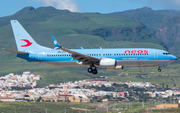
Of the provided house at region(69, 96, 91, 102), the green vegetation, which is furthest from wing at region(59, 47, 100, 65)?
house at region(69, 96, 91, 102)

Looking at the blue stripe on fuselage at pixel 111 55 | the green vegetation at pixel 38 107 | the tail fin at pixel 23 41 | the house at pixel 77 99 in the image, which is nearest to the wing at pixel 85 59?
the blue stripe on fuselage at pixel 111 55

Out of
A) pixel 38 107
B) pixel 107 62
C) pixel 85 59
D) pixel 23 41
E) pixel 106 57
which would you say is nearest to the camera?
pixel 107 62

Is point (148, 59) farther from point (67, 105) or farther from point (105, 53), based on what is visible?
point (67, 105)

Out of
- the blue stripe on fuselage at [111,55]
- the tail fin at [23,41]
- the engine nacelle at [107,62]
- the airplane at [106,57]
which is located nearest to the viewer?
the engine nacelle at [107,62]

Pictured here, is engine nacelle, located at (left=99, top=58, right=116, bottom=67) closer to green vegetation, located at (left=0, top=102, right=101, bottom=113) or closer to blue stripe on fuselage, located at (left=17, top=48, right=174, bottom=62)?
blue stripe on fuselage, located at (left=17, top=48, right=174, bottom=62)

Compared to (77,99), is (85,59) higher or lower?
higher

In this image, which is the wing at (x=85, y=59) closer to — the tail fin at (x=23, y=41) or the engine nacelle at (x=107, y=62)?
the engine nacelle at (x=107, y=62)

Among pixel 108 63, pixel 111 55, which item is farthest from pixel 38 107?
pixel 108 63

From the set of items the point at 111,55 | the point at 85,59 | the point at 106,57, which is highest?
the point at 111,55

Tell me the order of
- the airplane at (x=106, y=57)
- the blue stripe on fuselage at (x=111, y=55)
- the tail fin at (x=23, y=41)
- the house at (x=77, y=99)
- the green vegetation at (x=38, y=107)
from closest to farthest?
the airplane at (x=106, y=57) → the blue stripe on fuselage at (x=111, y=55) → the tail fin at (x=23, y=41) → the green vegetation at (x=38, y=107) → the house at (x=77, y=99)

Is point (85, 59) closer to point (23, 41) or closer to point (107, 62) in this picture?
point (107, 62)

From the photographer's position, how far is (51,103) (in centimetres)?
17838

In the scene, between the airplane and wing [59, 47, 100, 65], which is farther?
the airplane

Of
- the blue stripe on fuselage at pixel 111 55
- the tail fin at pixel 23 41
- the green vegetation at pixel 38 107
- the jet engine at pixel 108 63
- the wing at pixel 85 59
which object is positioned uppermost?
the tail fin at pixel 23 41
